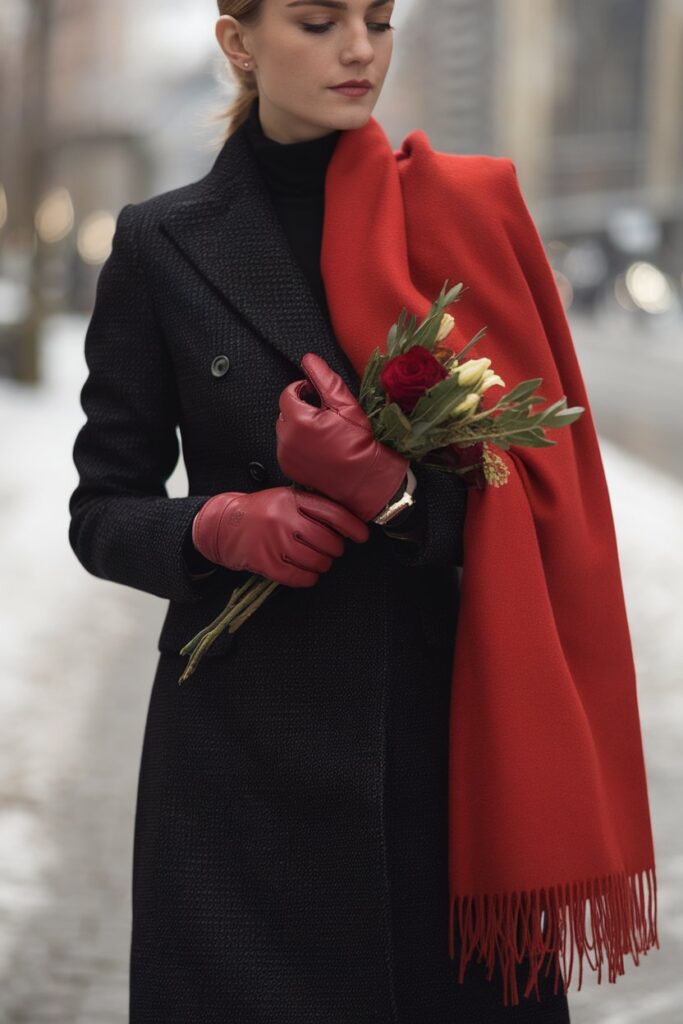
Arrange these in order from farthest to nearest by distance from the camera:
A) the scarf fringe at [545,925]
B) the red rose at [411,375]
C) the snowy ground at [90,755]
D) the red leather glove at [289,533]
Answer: the snowy ground at [90,755] → the scarf fringe at [545,925] → the red leather glove at [289,533] → the red rose at [411,375]

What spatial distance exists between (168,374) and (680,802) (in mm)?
3194

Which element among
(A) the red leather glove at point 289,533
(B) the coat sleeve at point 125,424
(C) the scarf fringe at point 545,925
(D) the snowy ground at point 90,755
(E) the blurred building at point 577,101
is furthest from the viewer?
(E) the blurred building at point 577,101

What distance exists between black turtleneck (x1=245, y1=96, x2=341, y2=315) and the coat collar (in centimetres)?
3

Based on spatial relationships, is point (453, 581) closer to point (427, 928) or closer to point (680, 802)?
point (427, 928)

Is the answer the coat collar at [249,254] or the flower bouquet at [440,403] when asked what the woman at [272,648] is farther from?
the flower bouquet at [440,403]

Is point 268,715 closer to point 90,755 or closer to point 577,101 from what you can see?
point 90,755

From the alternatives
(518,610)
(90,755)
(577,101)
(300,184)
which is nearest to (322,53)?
(300,184)

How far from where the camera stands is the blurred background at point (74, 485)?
3.86 metres

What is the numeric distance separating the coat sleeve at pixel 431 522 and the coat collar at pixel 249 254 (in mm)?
170

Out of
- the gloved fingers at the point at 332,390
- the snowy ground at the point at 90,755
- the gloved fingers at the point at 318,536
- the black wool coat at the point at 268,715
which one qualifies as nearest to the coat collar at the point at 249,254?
the black wool coat at the point at 268,715

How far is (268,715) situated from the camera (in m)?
2.11

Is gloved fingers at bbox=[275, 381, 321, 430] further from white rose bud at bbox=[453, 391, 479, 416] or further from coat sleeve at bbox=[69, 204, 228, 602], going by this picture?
coat sleeve at bbox=[69, 204, 228, 602]

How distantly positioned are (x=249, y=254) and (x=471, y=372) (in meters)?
0.50

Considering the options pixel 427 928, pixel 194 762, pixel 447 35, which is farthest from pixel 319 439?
pixel 447 35
